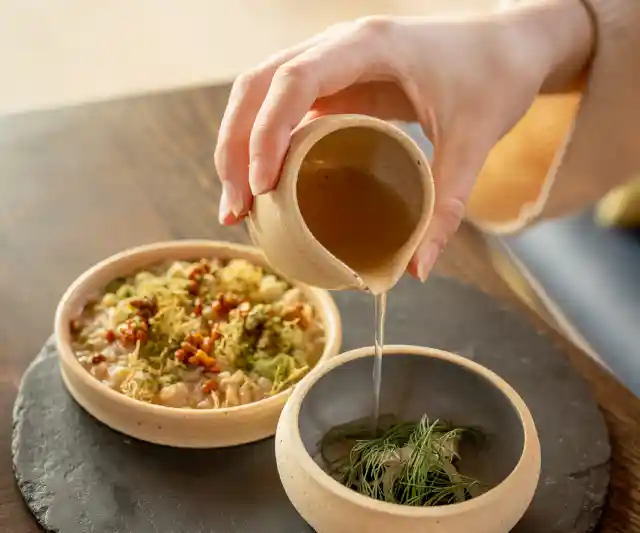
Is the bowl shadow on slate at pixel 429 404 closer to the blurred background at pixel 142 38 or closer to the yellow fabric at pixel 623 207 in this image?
the yellow fabric at pixel 623 207

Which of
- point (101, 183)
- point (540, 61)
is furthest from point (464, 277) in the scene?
point (101, 183)

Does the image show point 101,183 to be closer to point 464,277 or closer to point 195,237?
point 195,237

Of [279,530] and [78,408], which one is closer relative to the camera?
[279,530]

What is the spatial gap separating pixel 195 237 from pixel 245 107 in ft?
1.25

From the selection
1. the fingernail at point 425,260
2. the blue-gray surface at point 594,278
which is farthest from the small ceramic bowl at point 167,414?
the blue-gray surface at point 594,278

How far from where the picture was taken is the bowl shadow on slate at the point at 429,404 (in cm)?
83

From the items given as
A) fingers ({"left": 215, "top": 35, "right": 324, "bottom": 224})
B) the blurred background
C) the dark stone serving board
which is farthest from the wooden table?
the blurred background

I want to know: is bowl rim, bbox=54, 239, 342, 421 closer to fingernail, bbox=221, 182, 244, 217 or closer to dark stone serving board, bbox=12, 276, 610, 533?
dark stone serving board, bbox=12, 276, 610, 533

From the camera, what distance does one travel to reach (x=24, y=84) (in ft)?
9.09

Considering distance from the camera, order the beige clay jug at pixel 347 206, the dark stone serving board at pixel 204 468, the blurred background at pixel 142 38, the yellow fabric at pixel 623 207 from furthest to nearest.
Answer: the blurred background at pixel 142 38, the yellow fabric at pixel 623 207, the dark stone serving board at pixel 204 468, the beige clay jug at pixel 347 206

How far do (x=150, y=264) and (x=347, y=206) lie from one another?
36cm

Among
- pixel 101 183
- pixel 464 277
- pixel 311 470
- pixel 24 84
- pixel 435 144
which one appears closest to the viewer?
pixel 311 470

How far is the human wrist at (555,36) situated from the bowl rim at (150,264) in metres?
0.33

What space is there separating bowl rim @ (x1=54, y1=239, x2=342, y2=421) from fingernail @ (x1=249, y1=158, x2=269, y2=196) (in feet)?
0.68
